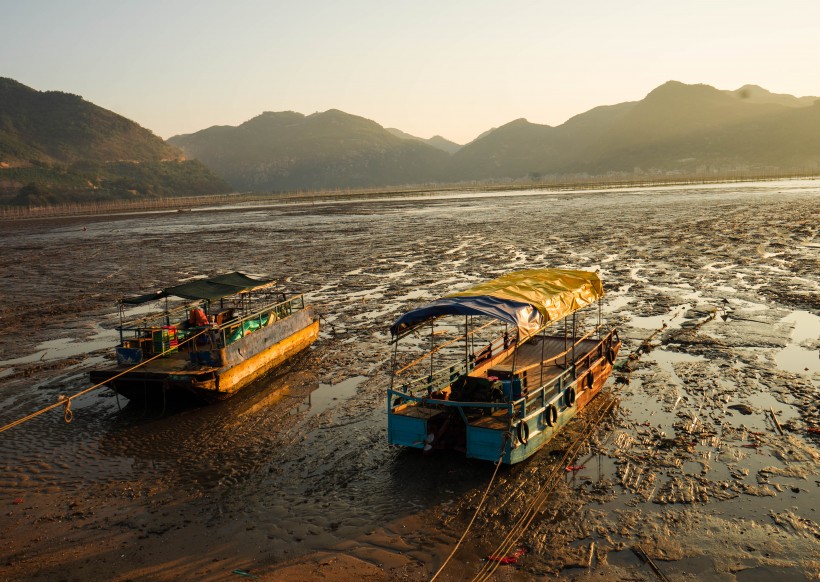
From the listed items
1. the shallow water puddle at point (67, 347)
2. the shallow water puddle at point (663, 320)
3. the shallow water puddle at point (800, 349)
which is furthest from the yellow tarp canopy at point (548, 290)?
the shallow water puddle at point (67, 347)

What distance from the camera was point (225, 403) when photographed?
15.5m

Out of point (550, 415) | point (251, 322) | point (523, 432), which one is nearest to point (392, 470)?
point (523, 432)

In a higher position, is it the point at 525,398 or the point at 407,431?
the point at 525,398

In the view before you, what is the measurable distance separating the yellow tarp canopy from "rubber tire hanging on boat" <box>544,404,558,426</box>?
1.79 meters

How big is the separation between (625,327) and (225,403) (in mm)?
13588

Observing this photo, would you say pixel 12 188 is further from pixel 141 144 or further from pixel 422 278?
pixel 422 278

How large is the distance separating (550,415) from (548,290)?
2.96 meters

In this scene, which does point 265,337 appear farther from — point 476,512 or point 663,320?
point 663,320

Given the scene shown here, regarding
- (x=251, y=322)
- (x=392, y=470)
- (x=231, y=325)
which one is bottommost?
(x=392, y=470)

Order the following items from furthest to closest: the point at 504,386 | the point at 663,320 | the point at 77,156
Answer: the point at 77,156 < the point at 663,320 < the point at 504,386

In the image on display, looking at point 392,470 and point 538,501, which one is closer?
point 538,501

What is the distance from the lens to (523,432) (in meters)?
10.9

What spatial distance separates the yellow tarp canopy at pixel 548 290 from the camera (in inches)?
492

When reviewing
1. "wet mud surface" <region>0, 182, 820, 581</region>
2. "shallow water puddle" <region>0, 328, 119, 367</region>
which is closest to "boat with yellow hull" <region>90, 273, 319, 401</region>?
"wet mud surface" <region>0, 182, 820, 581</region>
